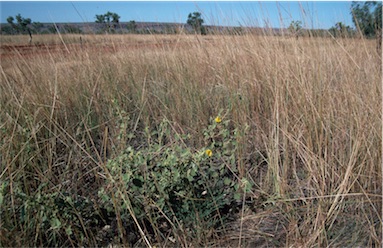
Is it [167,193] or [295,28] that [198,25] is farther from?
[167,193]

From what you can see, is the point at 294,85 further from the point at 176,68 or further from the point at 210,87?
the point at 176,68

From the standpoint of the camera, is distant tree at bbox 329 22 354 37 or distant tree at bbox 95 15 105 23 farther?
distant tree at bbox 95 15 105 23

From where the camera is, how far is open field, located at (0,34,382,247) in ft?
3.97

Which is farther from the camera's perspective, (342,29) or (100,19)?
(100,19)

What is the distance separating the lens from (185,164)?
1.31 m

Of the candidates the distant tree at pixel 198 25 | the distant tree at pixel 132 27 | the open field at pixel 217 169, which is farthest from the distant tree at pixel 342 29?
the distant tree at pixel 132 27

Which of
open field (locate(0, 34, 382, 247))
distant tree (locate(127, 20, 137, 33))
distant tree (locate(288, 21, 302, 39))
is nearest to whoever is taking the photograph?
open field (locate(0, 34, 382, 247))

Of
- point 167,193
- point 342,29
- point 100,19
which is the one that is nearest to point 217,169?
point 167,193

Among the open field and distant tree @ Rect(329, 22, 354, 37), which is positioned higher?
distant tree @ Rect(329, 22, 354, 37)

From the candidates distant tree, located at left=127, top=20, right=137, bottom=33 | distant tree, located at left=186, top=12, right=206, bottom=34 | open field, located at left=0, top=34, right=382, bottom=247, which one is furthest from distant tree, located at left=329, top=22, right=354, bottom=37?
distant tree, located at left=127, top=20, right=137, bottom=33

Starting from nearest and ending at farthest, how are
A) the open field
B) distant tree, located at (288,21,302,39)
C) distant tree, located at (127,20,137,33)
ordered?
the open field → distant tree, located at (288,21,302,39) → distant tree, located at (127,20,137,33)

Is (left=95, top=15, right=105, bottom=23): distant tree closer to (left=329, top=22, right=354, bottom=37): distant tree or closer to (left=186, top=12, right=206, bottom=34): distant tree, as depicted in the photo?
(left=186, top=12, right=206, bottom=34): distant tree

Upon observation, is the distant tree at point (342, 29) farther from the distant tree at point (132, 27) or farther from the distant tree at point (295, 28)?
the distant tree at point (132, 27)

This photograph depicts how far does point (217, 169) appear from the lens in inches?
63.4
